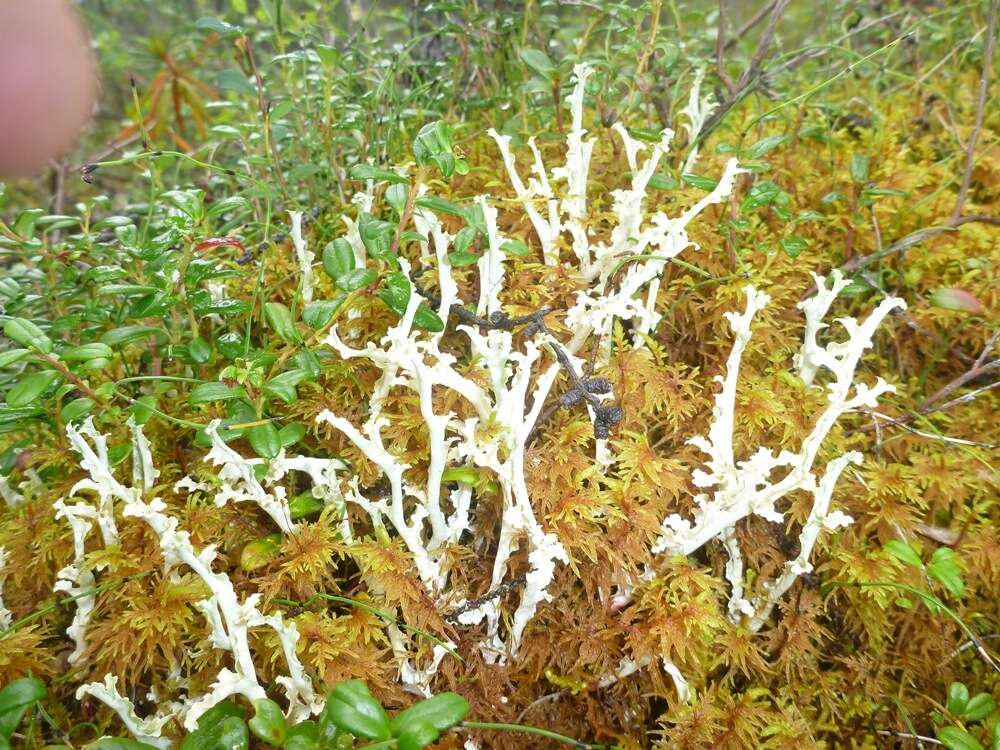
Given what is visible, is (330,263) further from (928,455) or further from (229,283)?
(928,455)

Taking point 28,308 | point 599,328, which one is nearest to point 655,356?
point 599,328

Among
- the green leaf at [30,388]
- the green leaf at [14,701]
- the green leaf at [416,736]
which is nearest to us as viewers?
the green leaf at [416,736]

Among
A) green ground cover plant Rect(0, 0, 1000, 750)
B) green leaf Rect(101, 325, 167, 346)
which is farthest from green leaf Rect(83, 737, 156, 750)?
green leaf Rect(101, 325, 167, 346)

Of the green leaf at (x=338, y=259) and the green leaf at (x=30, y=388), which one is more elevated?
the green leaf at (x=338, y=259)

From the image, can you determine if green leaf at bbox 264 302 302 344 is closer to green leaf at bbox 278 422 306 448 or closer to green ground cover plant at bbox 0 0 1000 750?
green ground cover plant at bbox 0 0 1000 750

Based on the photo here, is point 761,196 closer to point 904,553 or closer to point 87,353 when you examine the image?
point 904,553

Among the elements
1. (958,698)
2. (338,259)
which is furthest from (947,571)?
(338,259)

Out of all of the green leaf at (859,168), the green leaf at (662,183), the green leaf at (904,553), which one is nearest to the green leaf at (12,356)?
the green leaf at (662,183)

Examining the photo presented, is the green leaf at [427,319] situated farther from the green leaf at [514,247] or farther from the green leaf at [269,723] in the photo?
the green leaf at [269,723]
